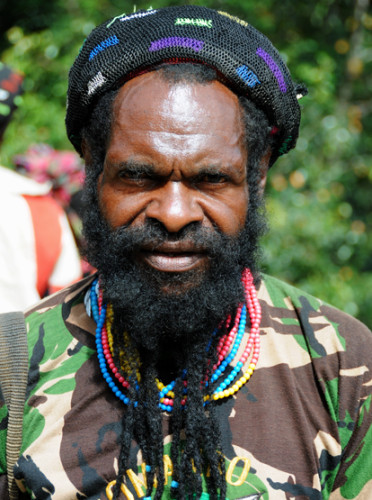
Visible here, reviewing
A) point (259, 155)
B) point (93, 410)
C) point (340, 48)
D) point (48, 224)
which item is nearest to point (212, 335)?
point (93, 410)

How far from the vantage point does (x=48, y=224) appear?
3.52 metres

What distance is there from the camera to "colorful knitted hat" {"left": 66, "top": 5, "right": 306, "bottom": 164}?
6.23 ft


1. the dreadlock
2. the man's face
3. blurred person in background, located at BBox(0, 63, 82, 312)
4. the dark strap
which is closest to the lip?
the man's face

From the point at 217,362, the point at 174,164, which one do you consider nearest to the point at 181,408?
the point at 217,362

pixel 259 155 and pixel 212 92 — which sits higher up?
pixel 212 92

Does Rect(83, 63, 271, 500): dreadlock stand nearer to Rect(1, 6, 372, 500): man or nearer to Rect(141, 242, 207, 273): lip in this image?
Rect(1, 6, 372, 500): man

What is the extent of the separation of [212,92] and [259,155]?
11.6 inches

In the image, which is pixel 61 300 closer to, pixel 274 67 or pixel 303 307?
pixel 303 307

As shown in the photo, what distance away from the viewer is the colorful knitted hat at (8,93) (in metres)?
3.90

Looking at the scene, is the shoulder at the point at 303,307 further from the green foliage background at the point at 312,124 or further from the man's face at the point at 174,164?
the green foliage background at the point at 312,124

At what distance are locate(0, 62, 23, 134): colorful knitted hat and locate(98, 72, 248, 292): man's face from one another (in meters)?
2.18

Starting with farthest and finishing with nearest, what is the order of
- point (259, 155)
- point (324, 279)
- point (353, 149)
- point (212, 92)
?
1. point (353, 149)
2. point (324, 279)
3. point (259, 155)
4. point (212, 92)

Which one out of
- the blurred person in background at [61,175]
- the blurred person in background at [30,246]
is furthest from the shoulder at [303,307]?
the blurred person in background at [61,175]

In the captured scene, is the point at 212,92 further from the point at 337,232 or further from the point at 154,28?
the point at 337,232
